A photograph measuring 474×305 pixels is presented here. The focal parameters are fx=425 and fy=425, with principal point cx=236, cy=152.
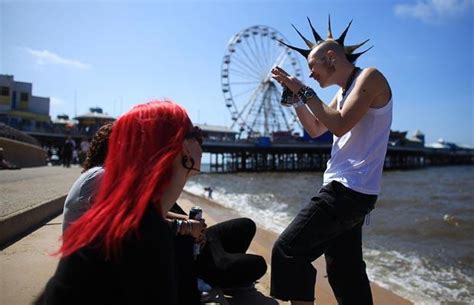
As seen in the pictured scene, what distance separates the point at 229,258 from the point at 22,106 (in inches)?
2163

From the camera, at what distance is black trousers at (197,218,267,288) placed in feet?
9.37

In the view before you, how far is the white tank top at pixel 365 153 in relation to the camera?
7.10ft

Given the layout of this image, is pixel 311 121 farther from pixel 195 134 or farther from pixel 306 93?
pixel 195 134

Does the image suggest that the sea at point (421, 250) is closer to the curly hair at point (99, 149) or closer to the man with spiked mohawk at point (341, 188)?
the man with spiked mohawk at point (341, 188)

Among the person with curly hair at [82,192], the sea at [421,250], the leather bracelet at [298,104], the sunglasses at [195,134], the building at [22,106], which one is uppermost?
the building at [22,106]

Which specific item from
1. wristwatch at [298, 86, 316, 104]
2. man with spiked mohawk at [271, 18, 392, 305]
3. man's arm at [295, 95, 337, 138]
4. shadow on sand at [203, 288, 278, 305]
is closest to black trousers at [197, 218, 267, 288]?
shadow on sand at [203, 288, 278, 305]

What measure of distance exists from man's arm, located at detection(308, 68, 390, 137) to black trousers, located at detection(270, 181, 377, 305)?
0.31 m

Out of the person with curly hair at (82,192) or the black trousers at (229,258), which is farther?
the black trousers at (229,258)

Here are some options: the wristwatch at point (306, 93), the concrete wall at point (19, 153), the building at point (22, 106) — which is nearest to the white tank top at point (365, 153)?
the wristwatch at point (306, 93)

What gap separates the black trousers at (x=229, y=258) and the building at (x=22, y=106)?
157 feet

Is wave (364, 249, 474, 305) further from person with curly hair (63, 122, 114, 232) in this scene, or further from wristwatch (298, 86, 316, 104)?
person with curly hair (63, 122, 114, 232)

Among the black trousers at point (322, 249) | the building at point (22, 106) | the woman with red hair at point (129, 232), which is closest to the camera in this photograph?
the woman with red hair at point (129, 232)

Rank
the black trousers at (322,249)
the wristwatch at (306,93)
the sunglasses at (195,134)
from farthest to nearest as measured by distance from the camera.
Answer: the wristwatch at (306,93)
the black trousers at (322,249)
the sunglasses at (195,134)

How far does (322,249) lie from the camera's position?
2207 mm
